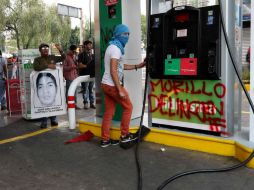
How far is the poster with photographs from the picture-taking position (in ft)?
21.5

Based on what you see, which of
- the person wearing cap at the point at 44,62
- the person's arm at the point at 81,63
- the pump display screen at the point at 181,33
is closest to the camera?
the pump display screen at the point at 181,33

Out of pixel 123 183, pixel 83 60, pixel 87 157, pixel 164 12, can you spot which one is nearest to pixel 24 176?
pixel 87 157

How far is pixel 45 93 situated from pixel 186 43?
3.26 metres

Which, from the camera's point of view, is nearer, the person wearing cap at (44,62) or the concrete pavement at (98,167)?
the concrete pavement at (98,167)

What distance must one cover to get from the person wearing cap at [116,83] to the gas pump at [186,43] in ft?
1.66

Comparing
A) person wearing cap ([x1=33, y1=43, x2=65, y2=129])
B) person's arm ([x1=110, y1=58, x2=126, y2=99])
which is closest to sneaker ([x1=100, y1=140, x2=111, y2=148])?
person's arm ([x1=110, y1=58, x2=126, y2=99])

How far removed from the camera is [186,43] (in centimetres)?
464

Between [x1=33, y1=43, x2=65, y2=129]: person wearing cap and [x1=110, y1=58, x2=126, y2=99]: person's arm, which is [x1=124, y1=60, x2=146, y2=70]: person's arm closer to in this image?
[x1=110, y1=58, x2=126, y2=99]: person's arm

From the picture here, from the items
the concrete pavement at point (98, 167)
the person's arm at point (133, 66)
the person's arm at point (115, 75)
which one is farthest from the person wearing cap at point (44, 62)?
the person's arm at point (115, 75)

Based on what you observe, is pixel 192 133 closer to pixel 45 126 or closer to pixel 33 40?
pixel 45 126

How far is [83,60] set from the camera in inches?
328

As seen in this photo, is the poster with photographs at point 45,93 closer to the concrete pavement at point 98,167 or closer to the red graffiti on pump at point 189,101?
the concrete pavement at point 98,167

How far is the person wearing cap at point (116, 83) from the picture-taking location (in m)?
4.66

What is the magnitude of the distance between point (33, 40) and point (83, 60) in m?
23.3
